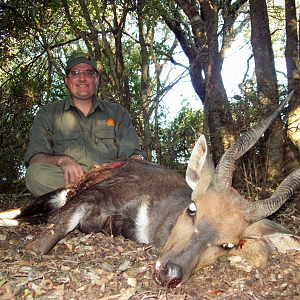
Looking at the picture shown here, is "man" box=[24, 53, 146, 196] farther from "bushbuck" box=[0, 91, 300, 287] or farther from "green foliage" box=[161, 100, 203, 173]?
"green foliage" box=[161, 100, 203, 173]

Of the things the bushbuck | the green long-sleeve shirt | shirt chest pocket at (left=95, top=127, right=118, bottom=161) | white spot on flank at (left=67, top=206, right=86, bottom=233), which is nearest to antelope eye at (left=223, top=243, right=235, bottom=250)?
the bushbuck

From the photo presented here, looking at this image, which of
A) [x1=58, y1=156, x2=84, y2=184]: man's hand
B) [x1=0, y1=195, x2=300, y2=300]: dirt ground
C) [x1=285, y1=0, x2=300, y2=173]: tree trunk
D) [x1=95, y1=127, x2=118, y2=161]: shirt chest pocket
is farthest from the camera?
[x1=285, y1=0, x2=300, y2=173]: tree trunk

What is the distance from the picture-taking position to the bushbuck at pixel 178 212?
9.67 feet

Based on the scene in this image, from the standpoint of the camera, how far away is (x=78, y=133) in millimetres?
5133

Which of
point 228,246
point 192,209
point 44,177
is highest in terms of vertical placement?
point 44,177

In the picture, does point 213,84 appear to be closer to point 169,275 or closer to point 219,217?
point 219,217

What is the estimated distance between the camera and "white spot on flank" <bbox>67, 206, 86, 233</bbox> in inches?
139

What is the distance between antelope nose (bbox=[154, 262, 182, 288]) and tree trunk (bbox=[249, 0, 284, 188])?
11.2 ft

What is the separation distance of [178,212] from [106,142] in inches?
84.3

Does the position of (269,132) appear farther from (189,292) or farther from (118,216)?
(189,292)

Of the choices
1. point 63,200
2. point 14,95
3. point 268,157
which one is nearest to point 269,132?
Answer: point 268,157

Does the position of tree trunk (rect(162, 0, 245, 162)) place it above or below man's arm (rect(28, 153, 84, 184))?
above

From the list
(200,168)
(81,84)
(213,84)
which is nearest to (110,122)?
(81,84)

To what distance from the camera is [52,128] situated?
5.07m
